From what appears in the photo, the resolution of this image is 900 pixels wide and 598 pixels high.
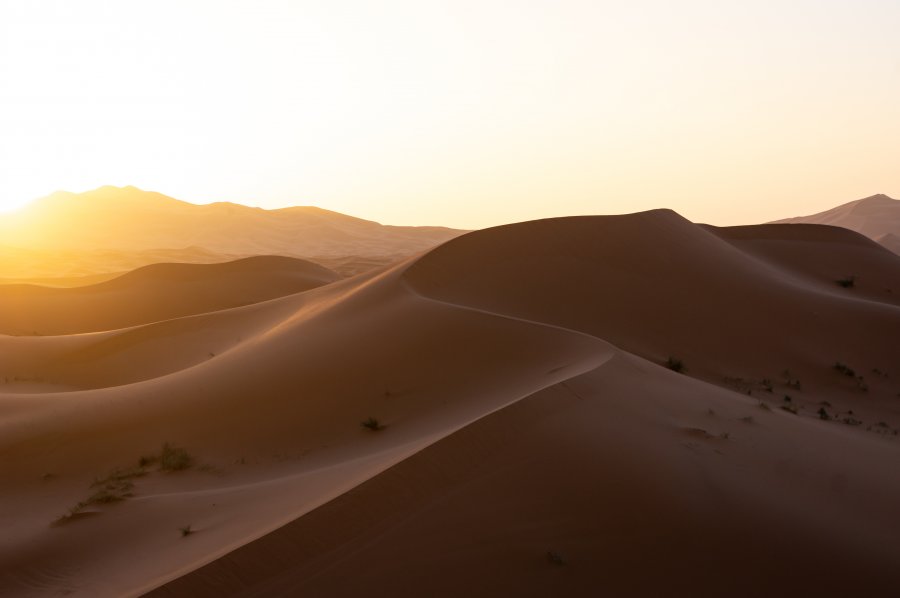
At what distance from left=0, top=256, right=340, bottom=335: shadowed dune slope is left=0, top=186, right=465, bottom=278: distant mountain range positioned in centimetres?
3743

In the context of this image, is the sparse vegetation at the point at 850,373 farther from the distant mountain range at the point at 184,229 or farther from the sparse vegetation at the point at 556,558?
the distant mountain range at the point at 184,229

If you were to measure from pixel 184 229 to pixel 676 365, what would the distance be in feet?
339

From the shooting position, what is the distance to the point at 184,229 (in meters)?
105

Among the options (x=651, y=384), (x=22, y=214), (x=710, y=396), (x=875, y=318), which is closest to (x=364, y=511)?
(x=651, y=384)

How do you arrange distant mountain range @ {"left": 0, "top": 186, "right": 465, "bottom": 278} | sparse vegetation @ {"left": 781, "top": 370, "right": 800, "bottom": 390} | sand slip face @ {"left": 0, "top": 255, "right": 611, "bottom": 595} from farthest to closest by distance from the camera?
distant mountain range @ {"left": 0, "top": 186, "right": 465, "bottom": 278}, sparse vegetation @ {"left": 781, "top": 370, "right": 800, "bottom": 390}, sand slip face @ {"left": 0, "top": 255, "right": 611, "bottom": 595}

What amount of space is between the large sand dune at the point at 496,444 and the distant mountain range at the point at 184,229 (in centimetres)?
5949

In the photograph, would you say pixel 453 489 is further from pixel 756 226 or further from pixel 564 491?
pixel 756 226

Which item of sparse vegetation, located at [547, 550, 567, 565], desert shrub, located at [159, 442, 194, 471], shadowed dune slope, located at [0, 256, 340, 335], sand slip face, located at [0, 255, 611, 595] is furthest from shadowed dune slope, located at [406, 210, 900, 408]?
shadowed dune slope, located at [0, 256, 340, 335]

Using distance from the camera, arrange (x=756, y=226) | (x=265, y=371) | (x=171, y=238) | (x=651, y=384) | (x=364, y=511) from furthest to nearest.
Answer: (x=171, y=238) < (x=756, y=226) < (x=265, y=371) < (x=651, y=384) < (x=364, y=511)

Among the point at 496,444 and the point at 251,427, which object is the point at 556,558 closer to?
the point at 496,444

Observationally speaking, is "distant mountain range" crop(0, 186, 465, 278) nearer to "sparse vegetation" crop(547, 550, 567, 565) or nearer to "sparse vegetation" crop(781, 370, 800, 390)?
"sparse vegetation" crop(781, 370, 800, 390)

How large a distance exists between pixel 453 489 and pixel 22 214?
116 m

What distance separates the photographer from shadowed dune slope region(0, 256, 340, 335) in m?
25.5

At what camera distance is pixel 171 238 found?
328ft
